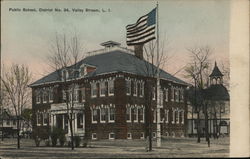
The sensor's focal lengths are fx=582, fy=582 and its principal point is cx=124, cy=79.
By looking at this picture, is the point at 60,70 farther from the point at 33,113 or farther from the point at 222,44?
the point at 222,44

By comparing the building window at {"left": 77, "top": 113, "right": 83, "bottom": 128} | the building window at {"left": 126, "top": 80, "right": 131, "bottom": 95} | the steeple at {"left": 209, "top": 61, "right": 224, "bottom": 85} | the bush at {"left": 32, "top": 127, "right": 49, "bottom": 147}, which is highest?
the steeple at {"left": 209, "top": 61, "right": 224, "bottom": 85}

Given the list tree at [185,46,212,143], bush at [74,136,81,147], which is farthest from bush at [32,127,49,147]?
tree at [185,46,212,143]

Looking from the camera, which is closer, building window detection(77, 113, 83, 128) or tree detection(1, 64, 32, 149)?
tree detection(1, 64, 32, 149)

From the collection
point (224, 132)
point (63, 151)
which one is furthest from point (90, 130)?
point (224, 132)

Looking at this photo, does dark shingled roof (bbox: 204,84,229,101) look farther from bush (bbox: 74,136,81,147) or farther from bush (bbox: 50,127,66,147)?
bush (bbox: 50,127,66,147)

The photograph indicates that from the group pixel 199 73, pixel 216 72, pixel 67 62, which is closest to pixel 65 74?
pixel 67 62
